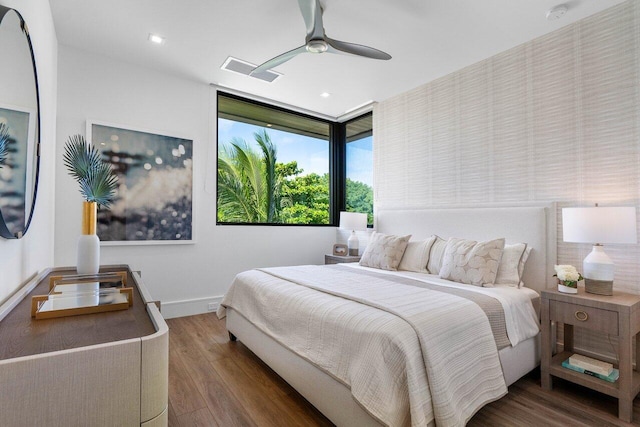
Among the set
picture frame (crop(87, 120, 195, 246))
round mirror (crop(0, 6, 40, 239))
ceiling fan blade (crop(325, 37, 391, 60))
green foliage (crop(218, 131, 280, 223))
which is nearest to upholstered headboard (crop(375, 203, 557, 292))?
ceiling fan blade (crop(325, 37, 391, 60))

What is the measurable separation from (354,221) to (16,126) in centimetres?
333

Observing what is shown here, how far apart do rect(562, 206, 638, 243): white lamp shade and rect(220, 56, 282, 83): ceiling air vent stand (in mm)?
3068

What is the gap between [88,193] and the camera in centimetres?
213

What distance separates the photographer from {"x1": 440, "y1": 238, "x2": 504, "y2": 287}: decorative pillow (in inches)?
98.8

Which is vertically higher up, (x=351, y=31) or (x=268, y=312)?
(x=351, y=31)

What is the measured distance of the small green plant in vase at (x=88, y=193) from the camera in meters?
1.98

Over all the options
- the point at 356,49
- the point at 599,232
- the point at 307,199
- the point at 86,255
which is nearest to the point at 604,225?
the point at 599,232

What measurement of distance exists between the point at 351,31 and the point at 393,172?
1883mm

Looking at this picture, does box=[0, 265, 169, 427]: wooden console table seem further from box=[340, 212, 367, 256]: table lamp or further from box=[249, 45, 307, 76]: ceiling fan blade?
box=[340, 212, 367, 256]: table lamp

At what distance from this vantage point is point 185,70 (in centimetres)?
344

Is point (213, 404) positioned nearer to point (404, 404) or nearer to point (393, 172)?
point (404, 404)

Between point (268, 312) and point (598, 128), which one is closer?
point (268, 312)

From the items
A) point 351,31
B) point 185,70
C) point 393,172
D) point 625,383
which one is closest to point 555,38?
point 351,31

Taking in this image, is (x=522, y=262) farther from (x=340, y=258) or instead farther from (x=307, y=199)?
(x=307, y=199)
